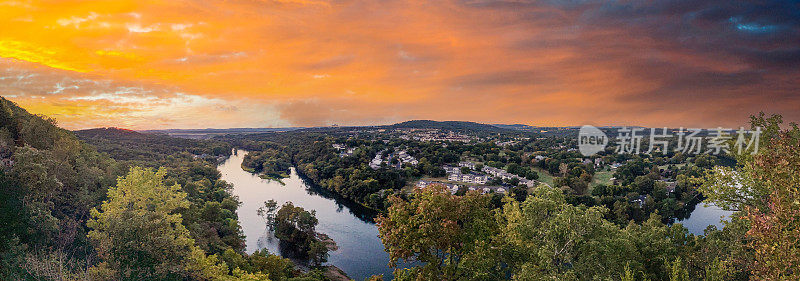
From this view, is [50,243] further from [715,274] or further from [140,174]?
[715,274]

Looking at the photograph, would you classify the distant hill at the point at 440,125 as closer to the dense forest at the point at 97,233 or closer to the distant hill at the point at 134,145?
the distant hill at the point at 134,145

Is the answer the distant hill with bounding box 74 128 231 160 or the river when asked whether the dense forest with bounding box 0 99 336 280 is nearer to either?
the river

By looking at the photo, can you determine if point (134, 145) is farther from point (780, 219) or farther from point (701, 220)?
point (701, 220)

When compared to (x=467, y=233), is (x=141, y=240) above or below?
below

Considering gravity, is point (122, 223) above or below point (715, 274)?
below

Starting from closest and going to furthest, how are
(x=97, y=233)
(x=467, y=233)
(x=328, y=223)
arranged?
1. (x=467, y=233)
2. (x=97, y=233)
3. (x=328, y=223)

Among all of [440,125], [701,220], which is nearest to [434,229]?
[701,220]

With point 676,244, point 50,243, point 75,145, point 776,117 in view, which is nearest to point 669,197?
point 676,244
